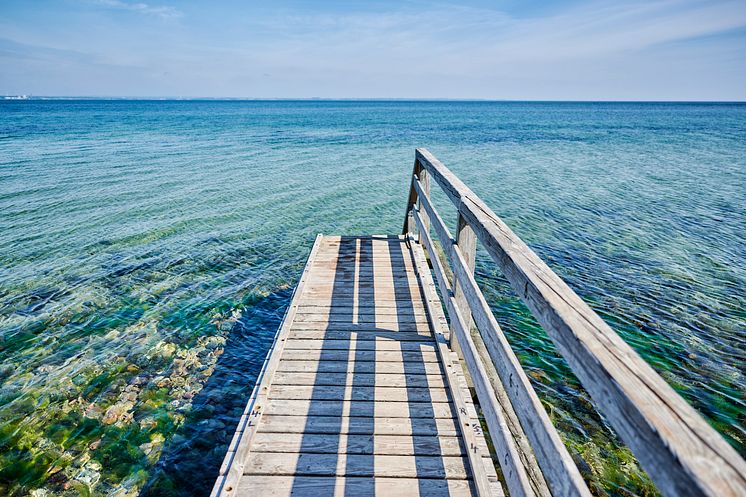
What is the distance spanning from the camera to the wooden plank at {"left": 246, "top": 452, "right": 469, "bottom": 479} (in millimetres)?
2904

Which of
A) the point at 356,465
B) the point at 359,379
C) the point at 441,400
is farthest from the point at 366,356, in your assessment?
the point at 356,465

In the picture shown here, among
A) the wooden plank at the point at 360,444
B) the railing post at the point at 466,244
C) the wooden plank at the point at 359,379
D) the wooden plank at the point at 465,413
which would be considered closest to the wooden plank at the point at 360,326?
the wooden plank at the point at 465,413

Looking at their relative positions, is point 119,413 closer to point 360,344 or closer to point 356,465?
point 360,344

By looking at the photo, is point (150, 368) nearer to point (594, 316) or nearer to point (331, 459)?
point (331, 459)

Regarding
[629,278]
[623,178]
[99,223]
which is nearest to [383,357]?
[629,278]

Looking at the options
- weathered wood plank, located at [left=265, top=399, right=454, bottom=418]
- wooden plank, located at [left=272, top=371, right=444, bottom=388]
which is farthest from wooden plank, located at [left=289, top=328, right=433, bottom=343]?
weathered wood plank, located at [left=265, top=399, right=454, bottom=418]

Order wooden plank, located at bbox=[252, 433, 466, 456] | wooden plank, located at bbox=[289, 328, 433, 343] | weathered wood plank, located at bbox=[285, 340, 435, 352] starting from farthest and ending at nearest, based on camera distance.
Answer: wooden plank, located at bbox=[289, 328, 433, 343], weathered wood plank, located at bbox=[285, 340, 435, 352], wooden plank, located at bbox=[252, 433, 466, 456]

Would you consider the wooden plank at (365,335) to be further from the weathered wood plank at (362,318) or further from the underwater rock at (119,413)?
the underwater rock at (119,413)

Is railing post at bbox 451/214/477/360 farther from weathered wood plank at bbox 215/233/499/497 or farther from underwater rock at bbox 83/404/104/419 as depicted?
underwater rock at bbox 83/404/104/419

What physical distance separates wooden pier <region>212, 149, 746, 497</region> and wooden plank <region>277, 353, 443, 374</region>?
0.05 ft

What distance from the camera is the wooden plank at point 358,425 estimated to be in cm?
327

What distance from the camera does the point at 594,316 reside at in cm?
158

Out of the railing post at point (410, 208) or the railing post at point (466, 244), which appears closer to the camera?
the railing post at point (466, 244)

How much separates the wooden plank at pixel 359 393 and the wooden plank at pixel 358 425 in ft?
0.81
